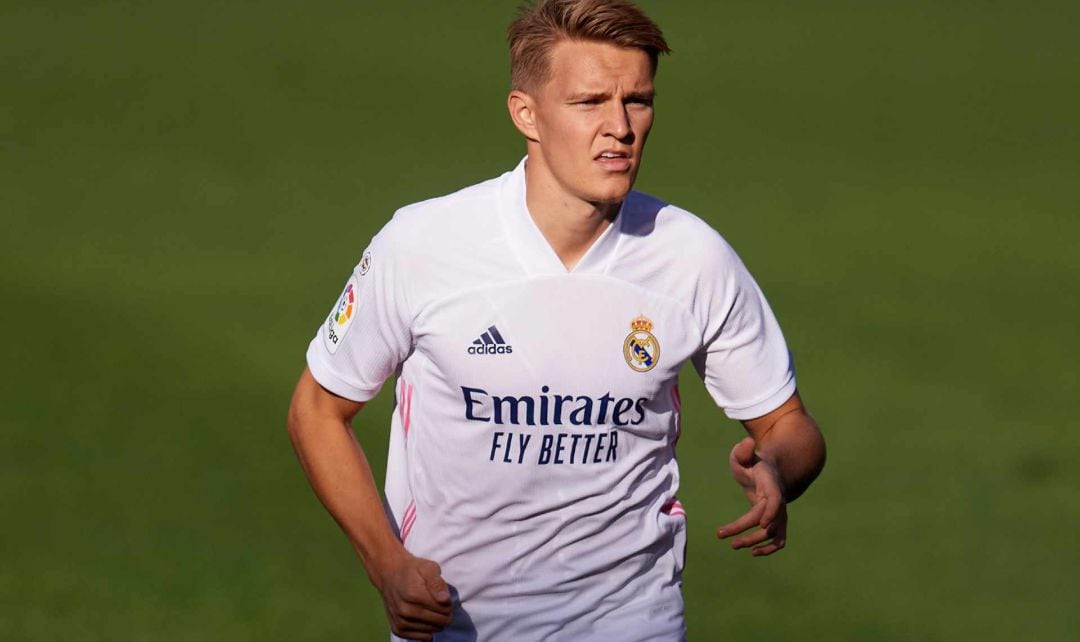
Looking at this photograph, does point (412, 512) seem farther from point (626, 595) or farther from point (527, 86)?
point (527, 86)

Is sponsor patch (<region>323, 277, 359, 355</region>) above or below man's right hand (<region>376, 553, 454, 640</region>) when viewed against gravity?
above

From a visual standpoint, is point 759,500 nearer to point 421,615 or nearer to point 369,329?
point 421,615

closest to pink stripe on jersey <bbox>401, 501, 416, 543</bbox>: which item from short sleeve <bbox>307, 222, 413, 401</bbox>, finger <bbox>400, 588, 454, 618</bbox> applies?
short sleeve <bbox>307, 222, 413, 401</bbox>

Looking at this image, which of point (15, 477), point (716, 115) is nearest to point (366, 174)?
point (716, 115)

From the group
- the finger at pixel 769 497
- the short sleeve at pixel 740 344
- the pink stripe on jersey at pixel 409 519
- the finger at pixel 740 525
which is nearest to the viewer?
the finger at pixel 740 525

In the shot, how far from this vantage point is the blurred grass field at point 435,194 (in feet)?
31.2

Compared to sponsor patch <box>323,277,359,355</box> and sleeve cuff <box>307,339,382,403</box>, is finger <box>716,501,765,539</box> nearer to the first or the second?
sleeve cuff <box>307,339,382,403</box>

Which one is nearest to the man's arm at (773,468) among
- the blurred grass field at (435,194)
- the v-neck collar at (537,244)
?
the v-neck collar at (537,244)

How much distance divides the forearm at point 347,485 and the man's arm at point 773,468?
927mm

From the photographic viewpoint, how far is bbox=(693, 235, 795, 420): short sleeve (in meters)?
5.49

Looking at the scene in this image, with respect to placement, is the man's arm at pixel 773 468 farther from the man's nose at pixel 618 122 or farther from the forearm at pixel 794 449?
the man's nose at pixel 618 122

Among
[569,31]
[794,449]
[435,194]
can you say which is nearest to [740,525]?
[794,449]

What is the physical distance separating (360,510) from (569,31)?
56.2 inches

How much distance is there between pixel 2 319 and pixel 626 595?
25.7ft
